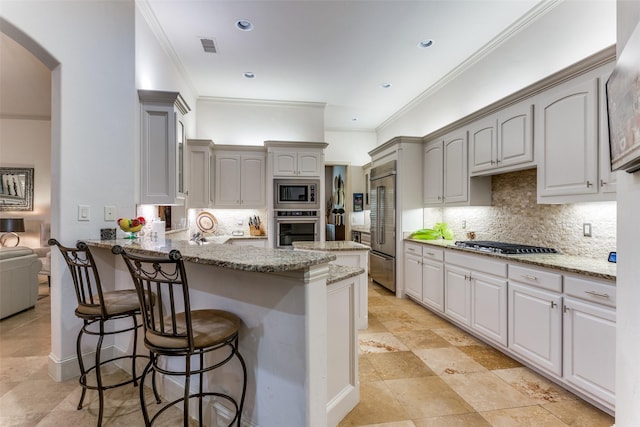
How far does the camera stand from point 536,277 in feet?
7.50

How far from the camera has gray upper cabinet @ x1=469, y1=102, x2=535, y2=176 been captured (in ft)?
9.03

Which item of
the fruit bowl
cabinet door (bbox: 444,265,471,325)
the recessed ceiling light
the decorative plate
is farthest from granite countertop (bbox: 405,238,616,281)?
the decorative plate

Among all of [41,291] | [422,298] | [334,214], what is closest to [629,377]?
[422,298]

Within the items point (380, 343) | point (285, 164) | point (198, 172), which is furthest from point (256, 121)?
point (380, 343)

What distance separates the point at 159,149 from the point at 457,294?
3309 mm

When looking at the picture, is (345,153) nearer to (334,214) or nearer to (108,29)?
(334,214)

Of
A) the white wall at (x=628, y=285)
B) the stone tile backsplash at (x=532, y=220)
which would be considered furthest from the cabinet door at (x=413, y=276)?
the white wall at (x=628, y=285)

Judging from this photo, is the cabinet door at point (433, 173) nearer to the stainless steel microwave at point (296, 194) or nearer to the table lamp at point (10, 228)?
the stainless steel microwave at point (296, 194)

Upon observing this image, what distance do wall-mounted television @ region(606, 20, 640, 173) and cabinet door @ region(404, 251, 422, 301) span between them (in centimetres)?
288

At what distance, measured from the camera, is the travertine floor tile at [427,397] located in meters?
1.93

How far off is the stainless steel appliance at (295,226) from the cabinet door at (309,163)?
63cm

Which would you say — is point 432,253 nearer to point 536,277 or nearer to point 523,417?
point 536,277

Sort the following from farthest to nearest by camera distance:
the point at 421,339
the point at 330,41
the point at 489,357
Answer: the point at 330,41
the point at 421,339
the point at 489,357

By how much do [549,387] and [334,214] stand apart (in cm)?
501
